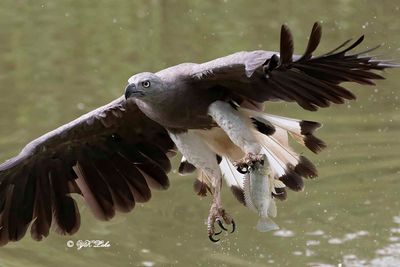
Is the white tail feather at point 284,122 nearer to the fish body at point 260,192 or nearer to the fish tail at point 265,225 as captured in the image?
the fish body at point 260,192

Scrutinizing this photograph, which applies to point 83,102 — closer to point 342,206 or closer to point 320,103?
point 342,206

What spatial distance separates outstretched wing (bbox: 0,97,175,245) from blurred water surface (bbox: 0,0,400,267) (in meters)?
0.56

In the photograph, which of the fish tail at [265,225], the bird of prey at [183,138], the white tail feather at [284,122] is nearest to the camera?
the bird of prey at [183,138]

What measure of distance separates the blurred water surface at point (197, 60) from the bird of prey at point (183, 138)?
531 mm

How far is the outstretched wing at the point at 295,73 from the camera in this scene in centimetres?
600

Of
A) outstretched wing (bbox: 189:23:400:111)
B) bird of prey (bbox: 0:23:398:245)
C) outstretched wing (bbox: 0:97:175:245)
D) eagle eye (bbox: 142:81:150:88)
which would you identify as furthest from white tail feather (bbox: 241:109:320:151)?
outstretched wing (bbox: 0:97:175:245)

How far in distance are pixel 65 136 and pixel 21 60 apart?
6.30 m

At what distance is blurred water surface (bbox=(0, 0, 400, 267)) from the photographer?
8016 millimetres

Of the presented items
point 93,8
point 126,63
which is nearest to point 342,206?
point 126,63

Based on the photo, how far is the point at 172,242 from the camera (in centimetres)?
819

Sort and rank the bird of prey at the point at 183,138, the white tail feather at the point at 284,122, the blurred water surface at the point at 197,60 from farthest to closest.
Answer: the blurred water surface at the point at 197,60 < the white tail feather at the point at 284,122 < the bird of prey at the point at 183,138

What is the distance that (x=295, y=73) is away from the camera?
6176mm

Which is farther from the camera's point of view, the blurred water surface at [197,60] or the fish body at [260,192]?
the blurred water surface at [197,60]

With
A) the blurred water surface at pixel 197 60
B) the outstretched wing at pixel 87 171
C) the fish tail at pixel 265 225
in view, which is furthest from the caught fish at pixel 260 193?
the outstretched wing at pixel 87 171
